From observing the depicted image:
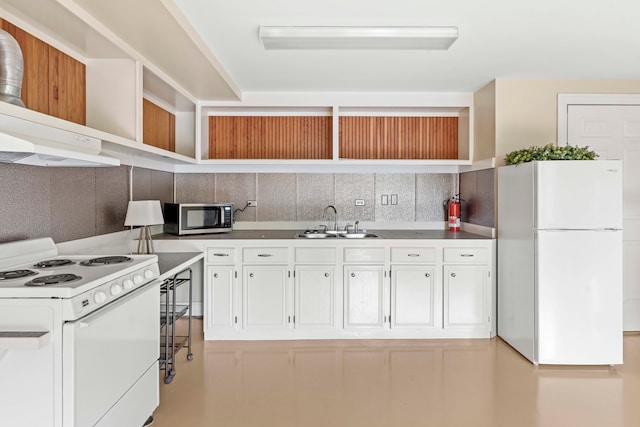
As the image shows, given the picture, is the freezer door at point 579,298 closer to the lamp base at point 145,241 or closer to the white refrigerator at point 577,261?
the white refrigerator at point 577,261

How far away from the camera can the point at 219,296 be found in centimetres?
331

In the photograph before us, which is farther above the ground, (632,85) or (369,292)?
(632,85)

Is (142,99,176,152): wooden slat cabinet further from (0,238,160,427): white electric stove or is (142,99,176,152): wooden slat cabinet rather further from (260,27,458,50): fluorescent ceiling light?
(0,238,160,427): white electric stove

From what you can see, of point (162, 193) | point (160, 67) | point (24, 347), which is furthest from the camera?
point (162, 193)

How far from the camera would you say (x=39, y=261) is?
2.04 metres

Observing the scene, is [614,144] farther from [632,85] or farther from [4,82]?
[4,82]

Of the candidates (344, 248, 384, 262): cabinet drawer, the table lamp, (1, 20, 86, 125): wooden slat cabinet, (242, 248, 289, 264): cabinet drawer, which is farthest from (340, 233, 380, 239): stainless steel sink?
(1, 20, 86, 125): wooden slat cabinet

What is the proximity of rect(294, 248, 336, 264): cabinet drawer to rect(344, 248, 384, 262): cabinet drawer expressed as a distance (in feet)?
0.43

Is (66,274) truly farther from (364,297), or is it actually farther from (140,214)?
(364,297)

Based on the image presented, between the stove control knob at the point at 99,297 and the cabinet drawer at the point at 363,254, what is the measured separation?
2103 millimetres

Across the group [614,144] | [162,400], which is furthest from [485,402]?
[614,144]

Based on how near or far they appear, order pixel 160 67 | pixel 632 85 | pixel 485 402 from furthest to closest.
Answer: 1. pixel 632 85
2. pixel 160 67
3. pixel 485 402

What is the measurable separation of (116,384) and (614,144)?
14.6ft

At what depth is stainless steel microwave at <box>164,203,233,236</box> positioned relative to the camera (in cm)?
350
